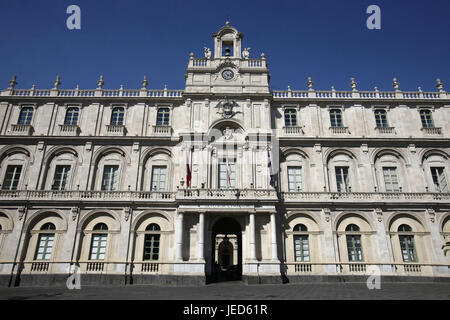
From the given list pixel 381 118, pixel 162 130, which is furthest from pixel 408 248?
pixel 162 130

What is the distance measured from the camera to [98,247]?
22688 mm

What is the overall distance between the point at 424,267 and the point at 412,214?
13.2ft

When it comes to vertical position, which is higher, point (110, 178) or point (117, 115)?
point (117, 115)

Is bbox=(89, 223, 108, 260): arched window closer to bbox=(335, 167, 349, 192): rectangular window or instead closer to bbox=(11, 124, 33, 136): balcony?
bbox=(11, 124, 33, 136): balcony

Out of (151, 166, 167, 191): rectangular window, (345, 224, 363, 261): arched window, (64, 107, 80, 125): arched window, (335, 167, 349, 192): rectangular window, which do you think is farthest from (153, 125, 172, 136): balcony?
(345, 224, 363, 261): arched window

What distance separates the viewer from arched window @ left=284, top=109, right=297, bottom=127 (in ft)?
88.3

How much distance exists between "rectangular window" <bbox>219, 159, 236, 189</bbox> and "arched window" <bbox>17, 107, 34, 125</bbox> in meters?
18.1

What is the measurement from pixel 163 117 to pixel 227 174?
831cm

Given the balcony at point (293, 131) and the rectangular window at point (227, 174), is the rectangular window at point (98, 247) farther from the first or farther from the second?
the balcony at point (293, 131)

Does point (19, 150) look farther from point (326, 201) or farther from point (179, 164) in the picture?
point (326, 201)

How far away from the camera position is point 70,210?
76.6 feet

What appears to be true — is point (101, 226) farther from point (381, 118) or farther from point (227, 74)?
point (381, 118)

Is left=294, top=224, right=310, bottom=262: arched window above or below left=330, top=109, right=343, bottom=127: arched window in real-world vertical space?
below
